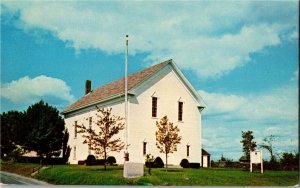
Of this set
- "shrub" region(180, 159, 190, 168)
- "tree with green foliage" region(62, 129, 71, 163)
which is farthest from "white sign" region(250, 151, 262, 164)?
"tree with green foliage" region(62, 129, 71, 163)

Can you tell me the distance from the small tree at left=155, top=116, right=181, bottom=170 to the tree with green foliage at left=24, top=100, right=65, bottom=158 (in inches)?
467

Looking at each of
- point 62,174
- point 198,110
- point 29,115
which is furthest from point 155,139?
point 29,115

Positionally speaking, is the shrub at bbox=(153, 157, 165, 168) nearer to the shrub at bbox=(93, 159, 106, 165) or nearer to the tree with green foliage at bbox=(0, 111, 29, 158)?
the shrub at bbox=(93, 159, 106, 165)

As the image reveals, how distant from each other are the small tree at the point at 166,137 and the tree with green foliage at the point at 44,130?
467 inches

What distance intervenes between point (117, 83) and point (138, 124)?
5965 mm

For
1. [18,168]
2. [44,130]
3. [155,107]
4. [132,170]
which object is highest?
[155,107]

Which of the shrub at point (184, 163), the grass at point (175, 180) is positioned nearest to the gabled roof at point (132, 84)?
the shrub at point (184, 163)

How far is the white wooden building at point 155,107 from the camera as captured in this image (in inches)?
1278

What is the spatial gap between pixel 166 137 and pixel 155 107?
11.6 ft

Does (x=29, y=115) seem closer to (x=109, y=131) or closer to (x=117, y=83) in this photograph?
(x=117, y=83)

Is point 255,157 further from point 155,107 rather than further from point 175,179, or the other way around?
point 175,179

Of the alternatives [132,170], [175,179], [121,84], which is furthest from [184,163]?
[132,170]

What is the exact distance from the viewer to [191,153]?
35.0 meters

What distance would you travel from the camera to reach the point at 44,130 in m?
39.9
